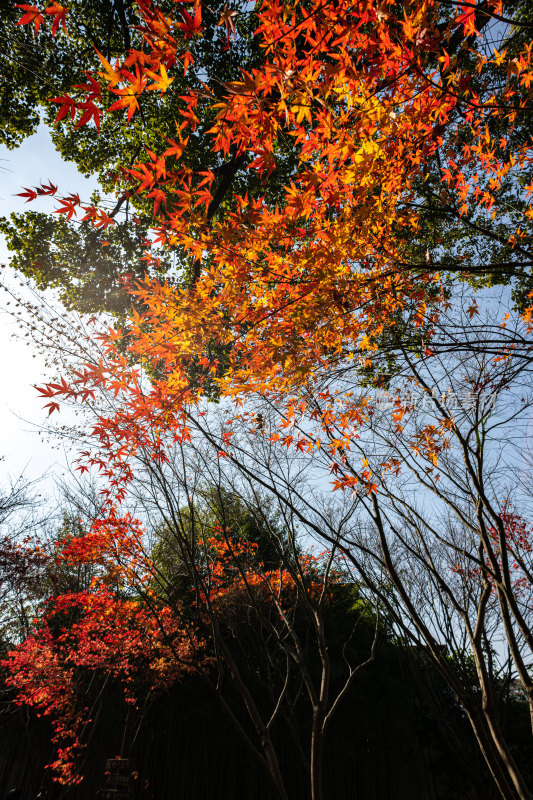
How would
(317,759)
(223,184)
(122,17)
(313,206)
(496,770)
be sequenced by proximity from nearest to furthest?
(496,770) → (313,206) → (317,759) → (223,184) → (122,17)

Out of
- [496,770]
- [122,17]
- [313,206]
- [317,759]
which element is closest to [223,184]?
[313,206]

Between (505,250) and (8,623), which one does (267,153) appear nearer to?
(505,250)

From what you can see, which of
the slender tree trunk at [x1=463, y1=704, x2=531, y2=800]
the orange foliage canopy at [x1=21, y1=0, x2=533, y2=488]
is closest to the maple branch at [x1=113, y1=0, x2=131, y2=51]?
the orange foliage canopy at [x1=21, y1=0, x2=533, y2=488]

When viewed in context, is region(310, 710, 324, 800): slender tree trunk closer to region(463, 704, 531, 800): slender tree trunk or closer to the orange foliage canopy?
region(463, 704, 531, 800): slender tree trunk

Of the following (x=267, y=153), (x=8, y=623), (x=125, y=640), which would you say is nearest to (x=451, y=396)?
(x=267, y=153)

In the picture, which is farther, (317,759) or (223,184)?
(223,184)

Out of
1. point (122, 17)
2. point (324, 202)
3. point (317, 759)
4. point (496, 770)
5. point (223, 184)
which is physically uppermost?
point (122, 17)

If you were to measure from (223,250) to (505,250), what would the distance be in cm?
429

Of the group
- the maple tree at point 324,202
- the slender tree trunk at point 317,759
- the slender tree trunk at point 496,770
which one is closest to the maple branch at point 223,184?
the maple tree at point 324,202

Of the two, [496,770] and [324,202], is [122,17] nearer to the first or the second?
[324,202]

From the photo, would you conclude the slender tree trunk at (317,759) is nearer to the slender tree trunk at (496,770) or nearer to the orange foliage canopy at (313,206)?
the slender tree trunk at (496,770)

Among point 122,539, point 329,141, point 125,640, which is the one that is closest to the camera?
point 329,141

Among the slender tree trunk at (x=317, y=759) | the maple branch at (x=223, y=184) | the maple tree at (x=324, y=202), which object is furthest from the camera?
the maple branch at (x=223, y=184)

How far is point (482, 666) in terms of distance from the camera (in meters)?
3.35
